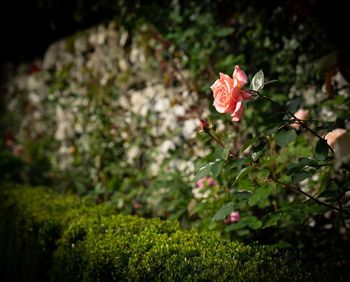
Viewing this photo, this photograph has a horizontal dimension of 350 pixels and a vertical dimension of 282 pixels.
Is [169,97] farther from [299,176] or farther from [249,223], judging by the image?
[299,176]

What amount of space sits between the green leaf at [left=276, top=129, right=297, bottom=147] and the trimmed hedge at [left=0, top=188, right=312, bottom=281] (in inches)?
15.3

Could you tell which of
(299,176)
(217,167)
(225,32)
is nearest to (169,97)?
(225,32)

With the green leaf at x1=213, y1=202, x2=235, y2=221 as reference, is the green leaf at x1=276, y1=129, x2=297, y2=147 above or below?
above

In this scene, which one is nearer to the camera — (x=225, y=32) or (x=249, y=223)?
(x=249, y=223)

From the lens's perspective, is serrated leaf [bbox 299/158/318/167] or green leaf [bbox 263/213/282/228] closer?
serrated leaf [bbox 299/158/318/167]

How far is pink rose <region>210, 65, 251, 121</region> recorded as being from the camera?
1451mm

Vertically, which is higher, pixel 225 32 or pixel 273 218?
pixel 225 32

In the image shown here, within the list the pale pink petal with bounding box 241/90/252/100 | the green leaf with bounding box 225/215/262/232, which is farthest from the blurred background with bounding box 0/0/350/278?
the pale pink petal with bounding box 241/90/252/100

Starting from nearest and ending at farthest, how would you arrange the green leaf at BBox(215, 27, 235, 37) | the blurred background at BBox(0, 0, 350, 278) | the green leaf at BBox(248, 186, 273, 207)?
1. the green leaf at BBox(248, 186, 273, 207)
2. the blurred background at BBox(0, 0, 350, 278)
3. the green leaf at BBox(215, 27, 235, 37)

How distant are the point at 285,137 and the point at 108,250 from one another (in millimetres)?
868

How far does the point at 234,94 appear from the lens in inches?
57.1

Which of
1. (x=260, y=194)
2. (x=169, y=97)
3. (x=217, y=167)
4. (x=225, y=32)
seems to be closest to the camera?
(x=217, y=167)

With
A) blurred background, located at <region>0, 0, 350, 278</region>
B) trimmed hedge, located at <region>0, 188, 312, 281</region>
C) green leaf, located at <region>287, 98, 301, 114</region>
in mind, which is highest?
blurred background, located at <region>0, 0, 350, 278</region>

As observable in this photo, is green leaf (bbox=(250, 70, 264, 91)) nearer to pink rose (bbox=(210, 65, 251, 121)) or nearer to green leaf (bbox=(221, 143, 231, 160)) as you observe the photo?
pink rose (bbox=(210, 65, 251, 121))
